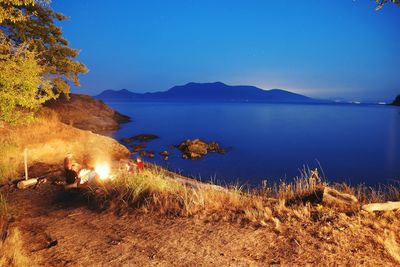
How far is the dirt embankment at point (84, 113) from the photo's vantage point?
144 feet

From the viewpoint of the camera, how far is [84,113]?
48.0 metres

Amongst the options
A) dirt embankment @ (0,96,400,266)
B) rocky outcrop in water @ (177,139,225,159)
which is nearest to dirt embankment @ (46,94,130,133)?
rocky outcrop in water @ (177,139,225,159)

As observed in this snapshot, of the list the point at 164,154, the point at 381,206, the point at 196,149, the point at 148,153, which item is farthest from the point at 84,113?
the point at 381,206

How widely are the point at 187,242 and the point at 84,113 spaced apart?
46139 mm

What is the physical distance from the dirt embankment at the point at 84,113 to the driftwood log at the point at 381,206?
1593 inches

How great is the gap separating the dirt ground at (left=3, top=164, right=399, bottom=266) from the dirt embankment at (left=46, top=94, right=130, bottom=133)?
123ft

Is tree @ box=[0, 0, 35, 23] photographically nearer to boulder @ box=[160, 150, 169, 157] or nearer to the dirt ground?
the dirt ground

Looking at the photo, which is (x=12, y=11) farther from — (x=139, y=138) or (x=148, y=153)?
(x=139, y=138)

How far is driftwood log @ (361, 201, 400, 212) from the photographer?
6.39 meters

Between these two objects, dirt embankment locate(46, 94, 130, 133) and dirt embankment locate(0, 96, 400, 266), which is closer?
dirt embankment locate(0, 96, 400, 266)

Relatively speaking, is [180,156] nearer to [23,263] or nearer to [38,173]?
[38,173]

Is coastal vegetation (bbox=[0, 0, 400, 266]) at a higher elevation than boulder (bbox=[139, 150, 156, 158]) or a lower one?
higher

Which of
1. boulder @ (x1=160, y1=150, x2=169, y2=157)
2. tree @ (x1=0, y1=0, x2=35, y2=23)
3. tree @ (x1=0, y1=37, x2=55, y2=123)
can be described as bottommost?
boulder @ (x1=160, y1=150, x2=169, y2=157)

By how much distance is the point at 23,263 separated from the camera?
473cm
